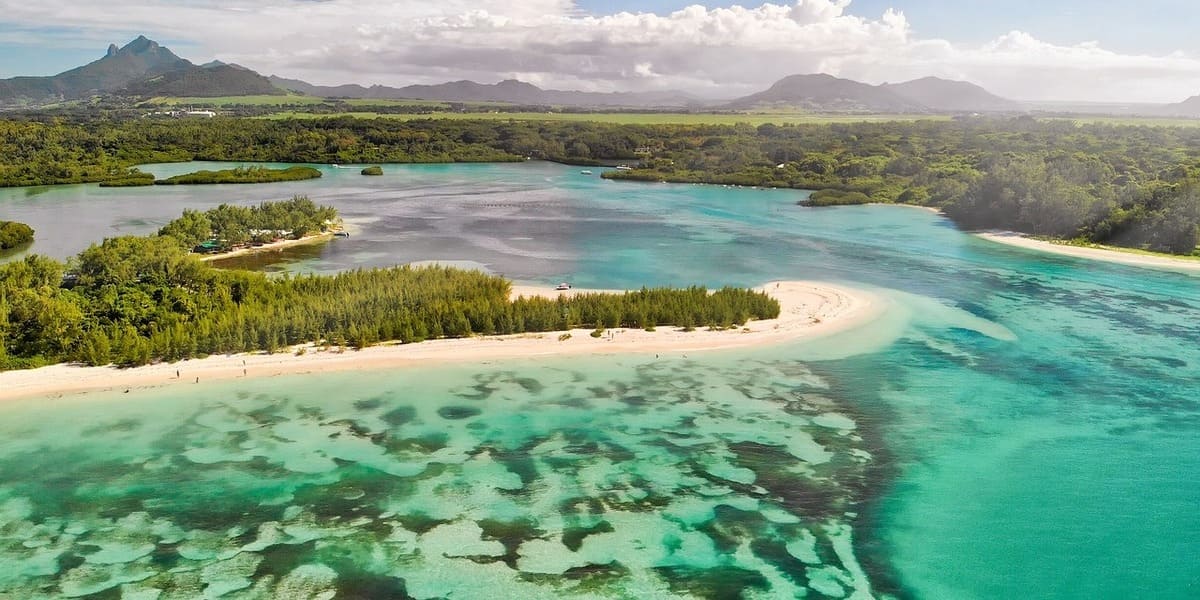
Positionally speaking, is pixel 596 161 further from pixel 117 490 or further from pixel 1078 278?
pixel 117 490

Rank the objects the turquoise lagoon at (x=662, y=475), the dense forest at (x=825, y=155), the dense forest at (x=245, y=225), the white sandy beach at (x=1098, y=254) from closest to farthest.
→ the turquoise lagoon at (x=662, y=475) < the white sandy beach at (x=1098, y=254) < the dense forest at (x=245, y=225) < the dense forest at (x=825, y=155)

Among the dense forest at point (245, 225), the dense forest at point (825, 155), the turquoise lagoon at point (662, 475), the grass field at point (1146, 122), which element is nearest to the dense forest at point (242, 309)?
the turquoise lagoon at point (662, 475)

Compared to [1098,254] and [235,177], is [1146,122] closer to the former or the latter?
[1098,254]

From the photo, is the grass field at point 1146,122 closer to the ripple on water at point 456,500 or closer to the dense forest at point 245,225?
the dense forest at point 245,225

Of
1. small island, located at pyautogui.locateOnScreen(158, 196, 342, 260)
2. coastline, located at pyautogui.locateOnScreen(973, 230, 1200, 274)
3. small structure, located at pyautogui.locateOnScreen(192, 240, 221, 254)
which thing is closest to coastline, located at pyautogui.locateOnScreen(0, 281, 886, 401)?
small island, located at pyautogui.locateOnScreen(158, 196, 342, 260)

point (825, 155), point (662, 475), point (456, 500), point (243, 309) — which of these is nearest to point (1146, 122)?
point (825, 155)

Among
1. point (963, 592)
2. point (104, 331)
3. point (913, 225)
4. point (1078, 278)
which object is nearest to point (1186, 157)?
point (913, 225)

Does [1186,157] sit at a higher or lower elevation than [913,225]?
higher
